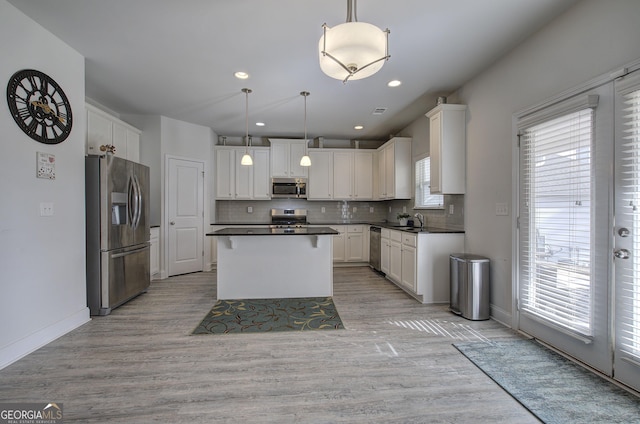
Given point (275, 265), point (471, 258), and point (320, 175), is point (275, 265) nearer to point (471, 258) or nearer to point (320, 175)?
point (471, 258)

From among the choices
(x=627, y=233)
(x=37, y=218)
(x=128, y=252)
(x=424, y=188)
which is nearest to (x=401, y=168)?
(x=424, y=188)

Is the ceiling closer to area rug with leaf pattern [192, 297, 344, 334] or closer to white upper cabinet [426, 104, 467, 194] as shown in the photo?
white upper cabinet [426, 104, 467, 194]

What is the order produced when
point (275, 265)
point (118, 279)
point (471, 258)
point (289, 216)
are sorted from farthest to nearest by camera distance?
point (289, 216)
point (275, 265)
point (118, 279)
point (471, 258)

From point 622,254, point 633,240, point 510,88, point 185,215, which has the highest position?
point 510,88

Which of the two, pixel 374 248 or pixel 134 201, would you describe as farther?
pixel 374 248

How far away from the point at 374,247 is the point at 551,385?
3.62 meters

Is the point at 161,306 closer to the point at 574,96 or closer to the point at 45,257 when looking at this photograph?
the point at 45,257

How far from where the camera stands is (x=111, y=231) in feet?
10.4

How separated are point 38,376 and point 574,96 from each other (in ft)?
15.2

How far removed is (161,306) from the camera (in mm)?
3430

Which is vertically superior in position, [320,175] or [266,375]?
[320,175]

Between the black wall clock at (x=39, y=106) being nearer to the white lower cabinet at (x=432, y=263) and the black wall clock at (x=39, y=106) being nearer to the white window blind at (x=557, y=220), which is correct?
A: the white lower cabinet at (x=432, y=263)

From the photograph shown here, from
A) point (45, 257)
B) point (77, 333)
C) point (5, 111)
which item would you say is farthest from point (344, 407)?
point (5, 111)

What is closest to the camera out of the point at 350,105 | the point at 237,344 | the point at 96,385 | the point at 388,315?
the point at 96,385
